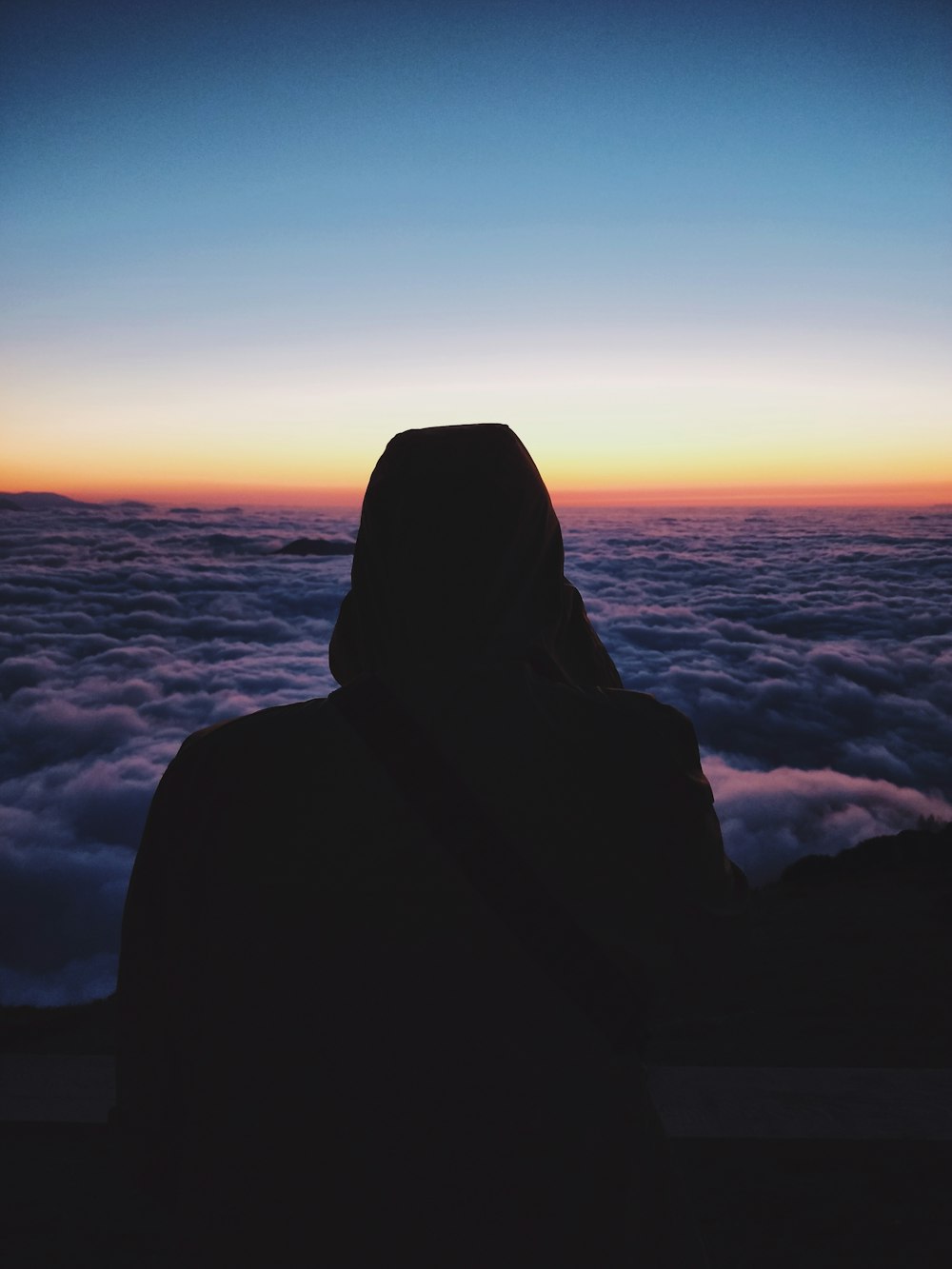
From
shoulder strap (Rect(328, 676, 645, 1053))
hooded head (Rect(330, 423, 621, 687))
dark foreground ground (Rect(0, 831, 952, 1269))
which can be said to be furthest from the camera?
dark foreground ground (Rect(0, 831, 952, 1269))

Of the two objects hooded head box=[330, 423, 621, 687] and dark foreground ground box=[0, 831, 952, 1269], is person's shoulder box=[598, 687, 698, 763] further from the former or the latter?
dark foreground ground box=[0, 831, 952, 1269]

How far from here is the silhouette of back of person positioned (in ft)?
2.52

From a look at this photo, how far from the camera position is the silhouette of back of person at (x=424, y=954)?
2.52ft

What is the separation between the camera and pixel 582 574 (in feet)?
152

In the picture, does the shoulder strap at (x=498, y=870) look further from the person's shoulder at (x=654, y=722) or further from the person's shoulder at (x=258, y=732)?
the person's shoulder at (x=654, y=722)

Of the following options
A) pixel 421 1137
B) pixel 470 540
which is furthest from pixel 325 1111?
pixel 470 540

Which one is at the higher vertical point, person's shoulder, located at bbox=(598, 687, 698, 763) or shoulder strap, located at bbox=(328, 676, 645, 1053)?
person's shoulder, located at bbox=(598, 687, 698, 763)

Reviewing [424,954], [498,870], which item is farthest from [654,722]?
[424,954]

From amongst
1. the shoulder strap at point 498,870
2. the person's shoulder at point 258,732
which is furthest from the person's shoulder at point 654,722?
the person's shoulder at point 258,732

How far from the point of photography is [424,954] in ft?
2.52

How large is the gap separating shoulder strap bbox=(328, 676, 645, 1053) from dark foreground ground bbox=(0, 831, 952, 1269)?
131mm

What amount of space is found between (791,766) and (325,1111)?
100ft

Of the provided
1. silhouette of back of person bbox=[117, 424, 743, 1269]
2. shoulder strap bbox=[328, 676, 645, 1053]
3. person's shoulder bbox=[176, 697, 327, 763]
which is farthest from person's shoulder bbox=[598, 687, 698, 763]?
person's shoulder bbox=[176, 697, 327, 763]

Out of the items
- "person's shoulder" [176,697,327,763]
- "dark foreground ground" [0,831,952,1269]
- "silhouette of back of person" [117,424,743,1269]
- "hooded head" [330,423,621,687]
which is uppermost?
"hooded head" [330,423,621,687]
